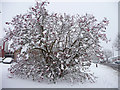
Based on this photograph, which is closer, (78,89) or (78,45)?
(78,89)

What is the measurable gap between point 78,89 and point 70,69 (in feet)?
4.58

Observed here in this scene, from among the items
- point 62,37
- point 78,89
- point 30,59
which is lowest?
point 78,89

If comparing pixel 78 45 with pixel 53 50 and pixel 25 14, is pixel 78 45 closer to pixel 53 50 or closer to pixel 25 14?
pixel 53 50

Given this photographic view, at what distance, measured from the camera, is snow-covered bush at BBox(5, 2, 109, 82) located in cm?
739

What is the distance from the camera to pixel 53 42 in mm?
7574

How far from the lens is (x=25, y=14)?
25.7 ft

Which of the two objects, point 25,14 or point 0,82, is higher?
point 25,14

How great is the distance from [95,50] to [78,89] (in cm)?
238

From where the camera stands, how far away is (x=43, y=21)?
761 cm

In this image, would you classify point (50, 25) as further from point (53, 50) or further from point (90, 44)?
point (90, 44)

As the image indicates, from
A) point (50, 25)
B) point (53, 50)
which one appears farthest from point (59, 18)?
point (53, 50)

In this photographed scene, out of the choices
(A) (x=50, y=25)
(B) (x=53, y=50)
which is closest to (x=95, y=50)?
(B) (x=53, y=50)

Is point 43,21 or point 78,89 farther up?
point 43,21

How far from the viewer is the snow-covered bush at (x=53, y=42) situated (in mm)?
7391
